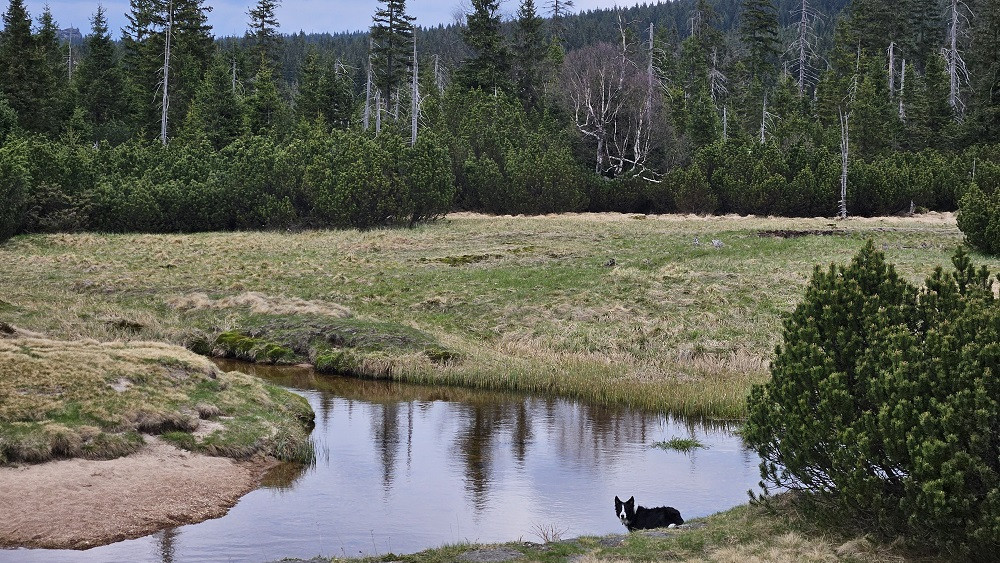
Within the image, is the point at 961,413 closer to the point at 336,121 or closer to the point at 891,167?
the point at 891,167

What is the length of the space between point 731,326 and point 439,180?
98.5 feet

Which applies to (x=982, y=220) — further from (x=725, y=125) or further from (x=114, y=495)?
(x=725, y=125)

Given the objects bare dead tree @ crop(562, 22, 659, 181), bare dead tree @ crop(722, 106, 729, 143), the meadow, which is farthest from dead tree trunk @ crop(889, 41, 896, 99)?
the meadow

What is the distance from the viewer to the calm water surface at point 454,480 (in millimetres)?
11938

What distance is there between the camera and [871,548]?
9625 millimetres

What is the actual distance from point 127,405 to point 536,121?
5723 centimetres

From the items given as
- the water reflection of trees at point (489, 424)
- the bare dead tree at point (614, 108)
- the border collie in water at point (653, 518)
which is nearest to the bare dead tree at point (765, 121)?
the bare dead tree at point (614, 108)

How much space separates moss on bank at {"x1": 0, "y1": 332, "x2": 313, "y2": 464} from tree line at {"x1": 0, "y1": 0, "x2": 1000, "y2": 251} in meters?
30.2

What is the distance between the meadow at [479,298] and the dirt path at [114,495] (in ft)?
28.3

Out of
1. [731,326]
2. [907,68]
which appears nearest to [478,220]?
[731,326]

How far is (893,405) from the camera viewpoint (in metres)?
9.48

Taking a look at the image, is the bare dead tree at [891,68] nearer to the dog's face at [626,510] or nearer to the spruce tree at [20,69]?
the spruce tree at [20,69]

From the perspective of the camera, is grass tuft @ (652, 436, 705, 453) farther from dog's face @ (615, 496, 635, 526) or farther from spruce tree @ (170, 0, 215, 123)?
spruce tree @ (170, 0, 215, 123)

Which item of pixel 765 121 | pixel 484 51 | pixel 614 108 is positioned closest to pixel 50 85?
pixel 484 51
